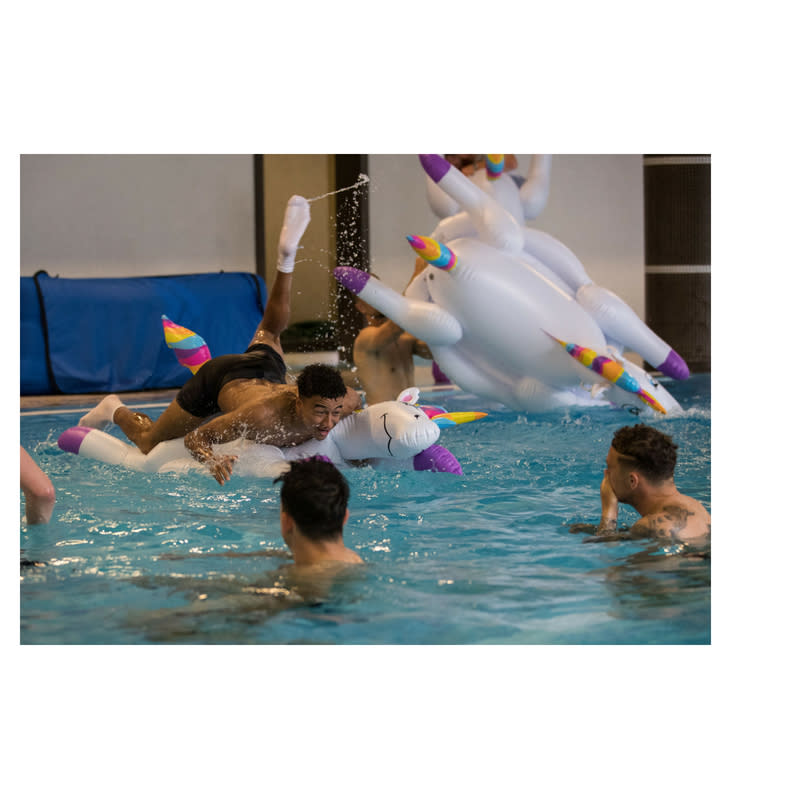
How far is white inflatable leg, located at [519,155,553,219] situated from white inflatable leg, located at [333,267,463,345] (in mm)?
801

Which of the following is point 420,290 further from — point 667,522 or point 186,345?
point 667,522

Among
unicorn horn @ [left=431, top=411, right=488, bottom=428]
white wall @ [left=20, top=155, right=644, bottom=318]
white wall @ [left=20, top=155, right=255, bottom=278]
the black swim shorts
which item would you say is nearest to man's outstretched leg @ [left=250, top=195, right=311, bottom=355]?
the black swim shorts

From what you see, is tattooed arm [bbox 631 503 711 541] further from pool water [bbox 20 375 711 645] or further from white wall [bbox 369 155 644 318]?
white wall [bbox 369 155 644 318]

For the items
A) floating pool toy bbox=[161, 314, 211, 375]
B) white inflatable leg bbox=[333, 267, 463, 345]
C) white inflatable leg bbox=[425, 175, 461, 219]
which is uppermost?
white inflatable leg bbox=[425, 175, 461, 219]

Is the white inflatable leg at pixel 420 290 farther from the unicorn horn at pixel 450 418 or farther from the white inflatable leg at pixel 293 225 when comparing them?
the unicorn horn at pixel 450 418

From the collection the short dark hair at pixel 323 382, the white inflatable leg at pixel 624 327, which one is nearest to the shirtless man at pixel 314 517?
the short dark hair at pixel 323 382

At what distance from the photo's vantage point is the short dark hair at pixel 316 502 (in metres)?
2.68

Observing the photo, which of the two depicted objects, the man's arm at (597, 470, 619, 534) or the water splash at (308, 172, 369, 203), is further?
the water splash at (308, 172, 369, 203)

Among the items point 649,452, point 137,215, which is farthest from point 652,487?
point 137,215

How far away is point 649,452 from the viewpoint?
10.1 ft

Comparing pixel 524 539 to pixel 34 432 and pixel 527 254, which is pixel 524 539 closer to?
pixel 527 254

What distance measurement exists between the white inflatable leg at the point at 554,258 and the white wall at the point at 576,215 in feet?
11.7

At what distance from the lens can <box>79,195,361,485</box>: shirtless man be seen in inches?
150

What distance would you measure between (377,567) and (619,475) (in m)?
0.84
